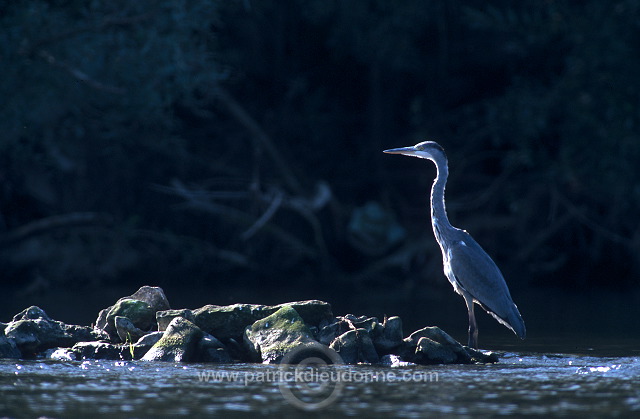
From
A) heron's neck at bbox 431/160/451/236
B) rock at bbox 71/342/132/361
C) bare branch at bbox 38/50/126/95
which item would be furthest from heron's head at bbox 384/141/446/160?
bare branch at bbox 38/50/126/95

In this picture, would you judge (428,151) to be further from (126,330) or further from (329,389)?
(329,389)

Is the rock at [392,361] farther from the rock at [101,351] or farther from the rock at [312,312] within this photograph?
the rock at [101,351]

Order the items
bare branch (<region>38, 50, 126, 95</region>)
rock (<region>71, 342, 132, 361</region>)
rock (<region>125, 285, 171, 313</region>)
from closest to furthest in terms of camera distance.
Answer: rock (<region>71, 342, 132, 361</region>), rock (<region>125, 285, 171, 313</region>), bare branch (<region>38, 50, 126, 95</region>)

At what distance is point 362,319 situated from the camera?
977 centimetres

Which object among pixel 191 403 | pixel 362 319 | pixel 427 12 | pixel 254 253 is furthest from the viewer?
pixel 254 253

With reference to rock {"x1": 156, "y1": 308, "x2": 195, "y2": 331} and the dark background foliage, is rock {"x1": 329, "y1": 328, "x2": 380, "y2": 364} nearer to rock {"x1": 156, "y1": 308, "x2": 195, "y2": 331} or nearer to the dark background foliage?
rock {"x1": 156, "y1": 308, "x2": 195, "y2": 331}

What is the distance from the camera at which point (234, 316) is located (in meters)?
9.85

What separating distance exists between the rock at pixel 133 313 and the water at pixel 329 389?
1024mm

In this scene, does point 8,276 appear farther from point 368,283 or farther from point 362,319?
point 362,319

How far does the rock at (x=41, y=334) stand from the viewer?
31.6 feet

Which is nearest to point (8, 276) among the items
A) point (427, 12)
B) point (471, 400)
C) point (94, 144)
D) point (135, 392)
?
point (94, 144)

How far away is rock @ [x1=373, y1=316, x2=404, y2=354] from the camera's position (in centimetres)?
943

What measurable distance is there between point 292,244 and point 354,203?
1668mm

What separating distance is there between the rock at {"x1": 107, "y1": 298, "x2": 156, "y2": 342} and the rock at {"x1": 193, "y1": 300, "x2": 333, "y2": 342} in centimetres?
64
